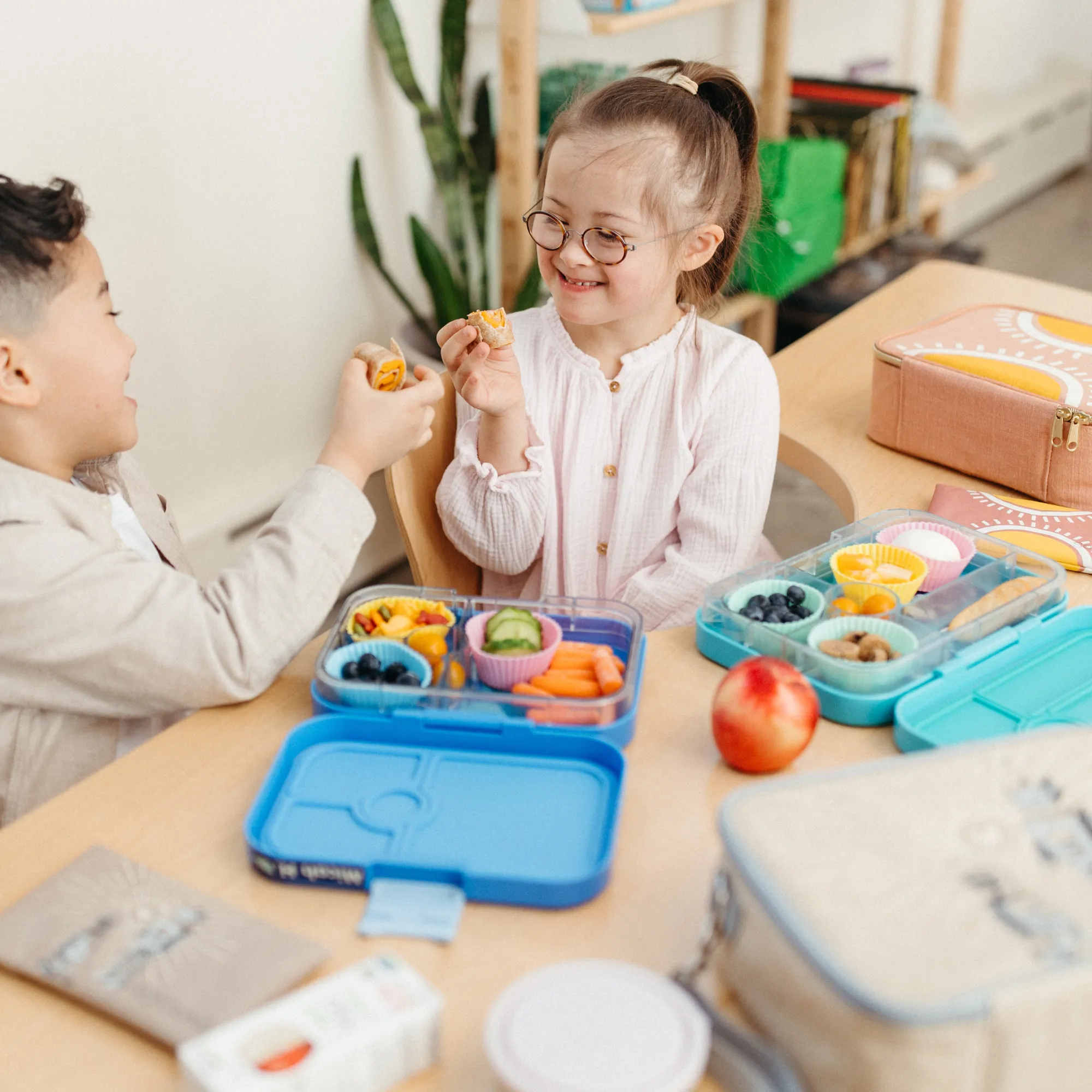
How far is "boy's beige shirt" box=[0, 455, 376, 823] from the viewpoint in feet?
3.49

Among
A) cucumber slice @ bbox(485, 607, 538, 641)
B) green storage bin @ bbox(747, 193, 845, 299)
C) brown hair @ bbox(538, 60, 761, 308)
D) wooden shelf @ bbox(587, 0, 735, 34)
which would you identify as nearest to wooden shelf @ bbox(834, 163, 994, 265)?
green storage bin @ bbox(747, 193, 845, 299)

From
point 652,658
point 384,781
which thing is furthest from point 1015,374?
point 384,781

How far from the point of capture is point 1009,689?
1159mm

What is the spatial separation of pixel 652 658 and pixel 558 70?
2.12 meters

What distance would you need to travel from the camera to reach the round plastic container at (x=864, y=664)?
111 centimetres

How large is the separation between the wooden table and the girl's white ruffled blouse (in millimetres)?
308

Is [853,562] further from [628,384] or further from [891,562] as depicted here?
[628,384]

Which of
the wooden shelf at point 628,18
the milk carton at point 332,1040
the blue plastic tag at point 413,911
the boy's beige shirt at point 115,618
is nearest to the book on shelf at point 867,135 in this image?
the wooden shelf at point 628,18

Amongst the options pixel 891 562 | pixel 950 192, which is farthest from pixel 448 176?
pixel 950 192

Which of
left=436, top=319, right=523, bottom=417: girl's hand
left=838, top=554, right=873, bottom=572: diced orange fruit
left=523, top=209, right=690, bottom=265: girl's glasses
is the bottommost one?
left=838, top=554, right=873, bottom=572: diced orange fruit

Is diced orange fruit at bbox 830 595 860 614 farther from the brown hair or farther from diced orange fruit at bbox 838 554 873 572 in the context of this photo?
the brown hair

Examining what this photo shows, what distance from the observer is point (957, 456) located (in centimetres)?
161

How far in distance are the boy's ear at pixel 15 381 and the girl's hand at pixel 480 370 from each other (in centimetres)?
48

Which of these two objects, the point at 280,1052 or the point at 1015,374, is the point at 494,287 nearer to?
the point at 1015,374
